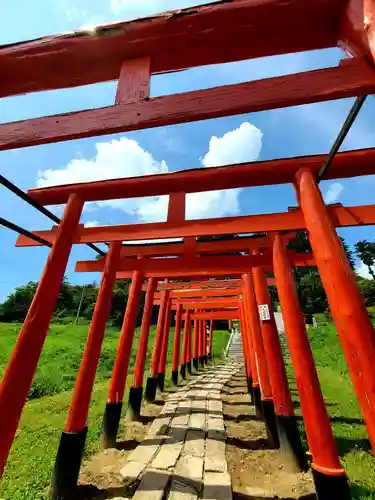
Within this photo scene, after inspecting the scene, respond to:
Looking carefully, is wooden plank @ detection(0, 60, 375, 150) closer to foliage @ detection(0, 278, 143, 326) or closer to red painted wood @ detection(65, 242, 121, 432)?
red painted wood @ detection(65, 242, 121, 432)

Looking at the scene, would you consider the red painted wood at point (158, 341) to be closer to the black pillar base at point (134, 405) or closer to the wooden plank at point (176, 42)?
the black pillar base at point (134, 405)

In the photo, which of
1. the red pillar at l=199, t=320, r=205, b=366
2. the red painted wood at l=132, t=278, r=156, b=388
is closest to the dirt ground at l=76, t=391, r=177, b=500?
the red painted wood at l=132, t=278, r=156, b=388

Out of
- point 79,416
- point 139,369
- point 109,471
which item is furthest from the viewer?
point 139,369

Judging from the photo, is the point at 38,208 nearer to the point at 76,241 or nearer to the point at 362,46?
the point at 76,241

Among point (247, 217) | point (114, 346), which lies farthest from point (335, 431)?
point (114, 346)

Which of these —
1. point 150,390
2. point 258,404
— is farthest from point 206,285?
point 258,404

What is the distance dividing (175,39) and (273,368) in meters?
4.98

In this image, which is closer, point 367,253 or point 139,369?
point 139,369

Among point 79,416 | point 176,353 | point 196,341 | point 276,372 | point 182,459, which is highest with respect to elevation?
point 196,341

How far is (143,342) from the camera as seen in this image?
7652mm

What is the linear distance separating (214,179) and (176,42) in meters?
1.52

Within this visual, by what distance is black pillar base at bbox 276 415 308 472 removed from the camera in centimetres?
430

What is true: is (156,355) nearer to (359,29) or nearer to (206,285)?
(206,285)

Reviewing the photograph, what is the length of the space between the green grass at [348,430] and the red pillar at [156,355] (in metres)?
4.44
